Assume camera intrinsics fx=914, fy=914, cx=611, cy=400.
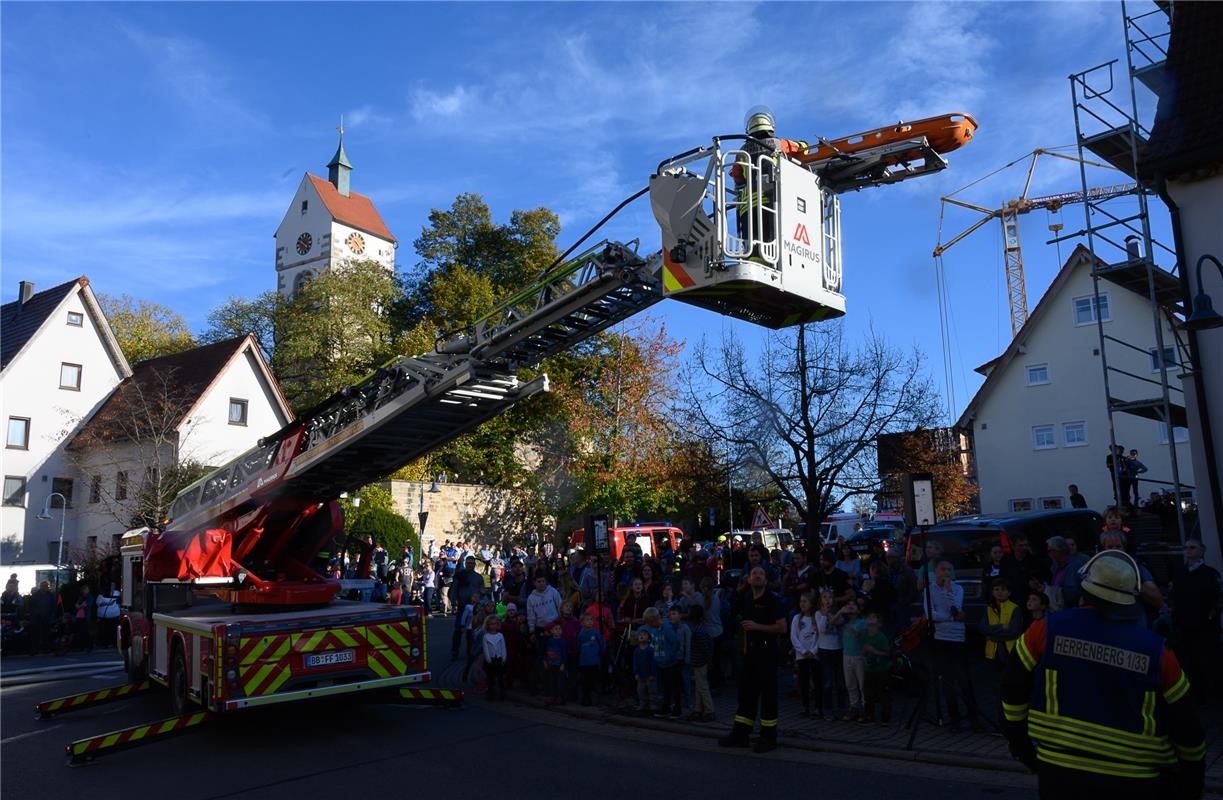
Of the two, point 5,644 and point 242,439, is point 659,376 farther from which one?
point 5,644

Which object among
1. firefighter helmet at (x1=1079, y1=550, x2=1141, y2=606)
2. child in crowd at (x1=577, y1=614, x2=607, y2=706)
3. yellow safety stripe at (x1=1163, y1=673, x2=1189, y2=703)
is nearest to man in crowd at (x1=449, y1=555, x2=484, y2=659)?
child in crowd at (x1=577, y1=614, x2=607, y2=706)

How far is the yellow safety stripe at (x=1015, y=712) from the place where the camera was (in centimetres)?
391

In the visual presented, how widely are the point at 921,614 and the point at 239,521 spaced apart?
28.5 ft

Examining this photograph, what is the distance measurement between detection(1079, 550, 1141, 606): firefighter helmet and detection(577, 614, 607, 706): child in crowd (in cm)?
880

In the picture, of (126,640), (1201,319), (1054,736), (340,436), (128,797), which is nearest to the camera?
(1054,736)

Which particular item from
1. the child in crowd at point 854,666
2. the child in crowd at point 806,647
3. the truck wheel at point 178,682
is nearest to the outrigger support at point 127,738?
the truck wheel at point 178,682

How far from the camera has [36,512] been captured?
38188 millimetres

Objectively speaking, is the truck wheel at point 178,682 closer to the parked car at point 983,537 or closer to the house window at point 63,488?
the parked car at point 983,537

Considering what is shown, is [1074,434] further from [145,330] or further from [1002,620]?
[145,330]

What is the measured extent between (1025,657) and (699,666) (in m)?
7.00

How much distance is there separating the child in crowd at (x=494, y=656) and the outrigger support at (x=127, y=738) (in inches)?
155

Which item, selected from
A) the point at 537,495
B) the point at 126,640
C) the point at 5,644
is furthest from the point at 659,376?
the point at 126,640

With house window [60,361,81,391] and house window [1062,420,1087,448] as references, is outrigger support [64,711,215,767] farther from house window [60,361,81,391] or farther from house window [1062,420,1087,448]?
house window [60,361,81,391]

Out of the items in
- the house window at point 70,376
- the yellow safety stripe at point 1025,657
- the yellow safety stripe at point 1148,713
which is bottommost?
the yellow safety stripe at point 1148,713
